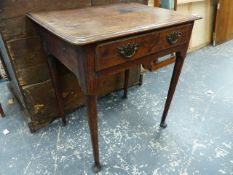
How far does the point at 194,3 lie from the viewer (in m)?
2.37

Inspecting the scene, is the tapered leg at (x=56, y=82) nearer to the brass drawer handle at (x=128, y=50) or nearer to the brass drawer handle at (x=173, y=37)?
the brass drawer handle at (x=128, y=50)

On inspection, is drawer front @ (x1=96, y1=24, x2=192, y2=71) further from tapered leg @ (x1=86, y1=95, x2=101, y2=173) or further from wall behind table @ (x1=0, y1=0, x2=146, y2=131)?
wall behind table @ (x1=0, y1=0, x2=146, y2=131)

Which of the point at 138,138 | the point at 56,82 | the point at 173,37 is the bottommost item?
the point at 138,138

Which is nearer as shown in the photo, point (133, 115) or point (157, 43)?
point (157, 43)

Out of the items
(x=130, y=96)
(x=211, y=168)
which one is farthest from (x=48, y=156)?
(x=211, y=168)

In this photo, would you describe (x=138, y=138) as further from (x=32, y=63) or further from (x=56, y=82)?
(x=32, y=63)

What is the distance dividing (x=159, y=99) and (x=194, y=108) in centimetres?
28

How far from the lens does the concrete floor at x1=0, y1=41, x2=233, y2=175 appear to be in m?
1.16

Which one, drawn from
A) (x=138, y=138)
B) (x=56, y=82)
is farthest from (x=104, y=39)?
(x=138, y=138)

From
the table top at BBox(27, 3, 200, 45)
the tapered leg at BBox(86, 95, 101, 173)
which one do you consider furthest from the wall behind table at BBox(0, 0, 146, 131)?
the tapered leg at BBox(86, 95, 101, 173)

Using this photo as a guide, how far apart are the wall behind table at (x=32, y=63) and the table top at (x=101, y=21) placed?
0.06 m

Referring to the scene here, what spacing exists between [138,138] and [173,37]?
27.3 inches

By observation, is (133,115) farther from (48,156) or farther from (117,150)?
(48,156)

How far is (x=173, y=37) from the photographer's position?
0.98 metres
